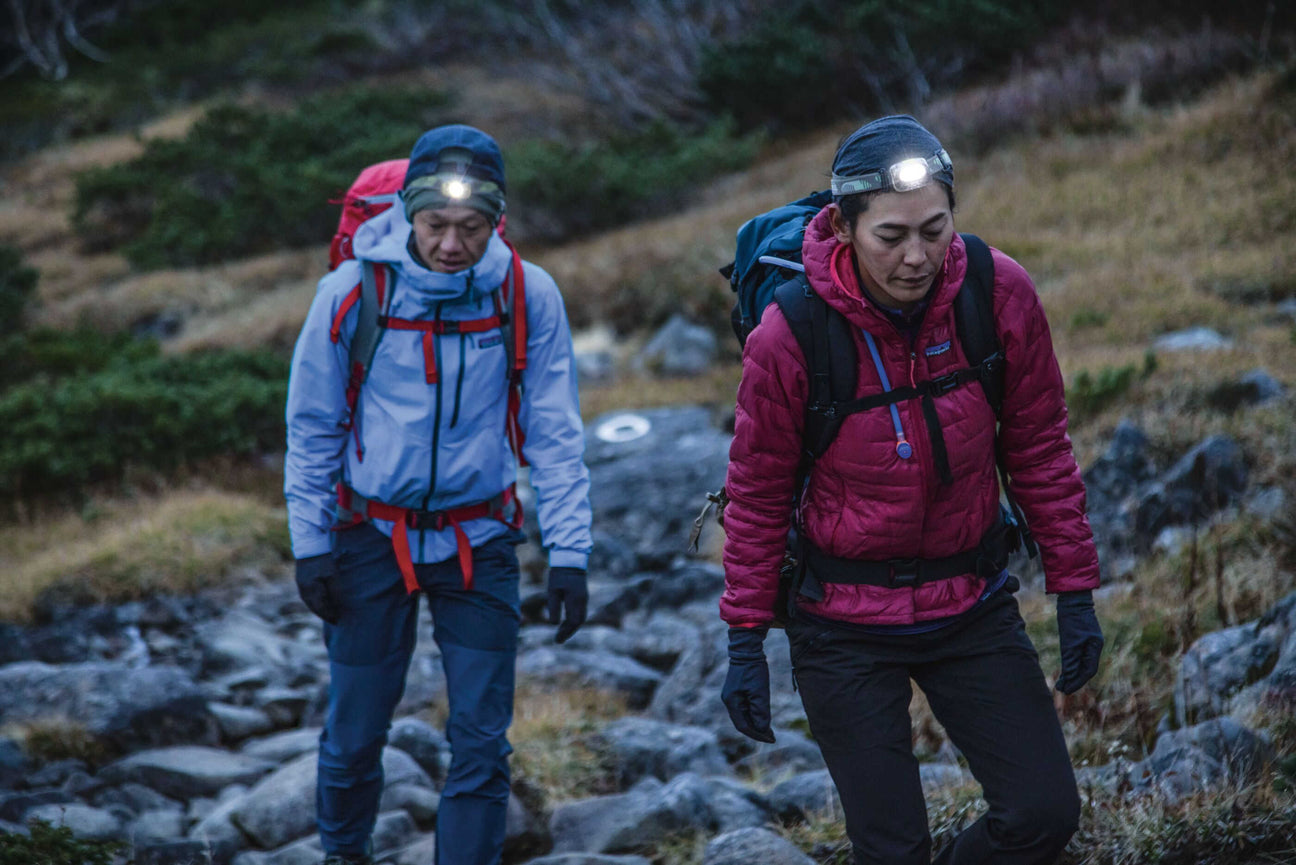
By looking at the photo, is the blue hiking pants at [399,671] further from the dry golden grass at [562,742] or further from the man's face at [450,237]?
the dry golden grass at [562,742]

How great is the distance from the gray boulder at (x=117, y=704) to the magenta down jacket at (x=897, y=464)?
4.34 m

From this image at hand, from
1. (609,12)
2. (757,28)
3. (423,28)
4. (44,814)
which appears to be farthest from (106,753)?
(423,28)

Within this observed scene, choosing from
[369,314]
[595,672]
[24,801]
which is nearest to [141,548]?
[24,801]

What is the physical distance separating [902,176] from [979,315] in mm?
371

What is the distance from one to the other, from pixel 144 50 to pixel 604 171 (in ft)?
75.4

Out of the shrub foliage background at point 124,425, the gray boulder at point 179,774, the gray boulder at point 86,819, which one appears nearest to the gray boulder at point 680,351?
the shrub foliage background at point 124,425

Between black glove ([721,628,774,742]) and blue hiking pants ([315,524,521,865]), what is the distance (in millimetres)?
1049

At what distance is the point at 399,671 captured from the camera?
3717mm

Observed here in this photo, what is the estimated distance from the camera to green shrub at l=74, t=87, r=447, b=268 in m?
19.8

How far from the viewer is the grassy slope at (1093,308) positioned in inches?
192

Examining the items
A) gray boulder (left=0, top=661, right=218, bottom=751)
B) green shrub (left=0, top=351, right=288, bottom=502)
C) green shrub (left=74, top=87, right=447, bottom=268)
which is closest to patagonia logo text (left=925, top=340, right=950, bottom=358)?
gray boulder (left=0, top=661, right=218, bottom=751)

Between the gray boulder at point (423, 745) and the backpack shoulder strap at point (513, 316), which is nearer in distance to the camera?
the backpack shoulder strap at point (513, 316)

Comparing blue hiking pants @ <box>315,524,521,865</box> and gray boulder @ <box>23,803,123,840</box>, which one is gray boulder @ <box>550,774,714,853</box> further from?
gray boulder @ <box>23,803,123,840</box>

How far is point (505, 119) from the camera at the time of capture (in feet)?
77.8
